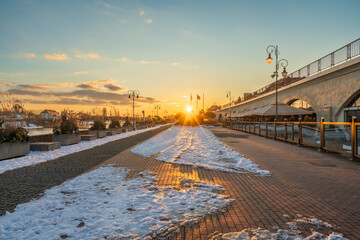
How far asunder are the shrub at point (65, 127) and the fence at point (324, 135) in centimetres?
1457

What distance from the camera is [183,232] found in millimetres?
3156

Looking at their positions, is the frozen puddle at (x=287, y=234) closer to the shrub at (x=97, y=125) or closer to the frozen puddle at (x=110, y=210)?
the frozen puddle at (x=110, y=210)

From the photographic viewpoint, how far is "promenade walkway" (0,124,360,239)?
3465mm

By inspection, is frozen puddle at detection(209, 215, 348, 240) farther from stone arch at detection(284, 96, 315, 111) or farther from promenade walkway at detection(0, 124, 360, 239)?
A: stone arch at detection(284, 96, 315, 111)

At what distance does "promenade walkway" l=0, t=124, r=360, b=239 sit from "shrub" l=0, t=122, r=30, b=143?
9.24 feet

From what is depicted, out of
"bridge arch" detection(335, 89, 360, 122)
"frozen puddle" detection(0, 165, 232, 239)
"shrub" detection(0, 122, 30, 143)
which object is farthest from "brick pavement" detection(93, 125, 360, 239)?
"bridge arch" detection(335, 89, 360, 122)

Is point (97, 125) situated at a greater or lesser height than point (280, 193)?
greater

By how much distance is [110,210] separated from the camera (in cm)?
389

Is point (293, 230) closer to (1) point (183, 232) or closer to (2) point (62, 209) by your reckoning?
(1) point (183, 232)

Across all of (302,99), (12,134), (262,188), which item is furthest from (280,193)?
(302,99)

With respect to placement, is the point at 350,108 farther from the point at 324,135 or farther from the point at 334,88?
the point at 324,135

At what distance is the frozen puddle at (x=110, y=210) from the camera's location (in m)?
3.17

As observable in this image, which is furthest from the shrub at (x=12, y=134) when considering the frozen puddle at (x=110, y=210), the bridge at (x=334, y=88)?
the bridge at (x=334, y=88)

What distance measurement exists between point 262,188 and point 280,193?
17.7 inches
